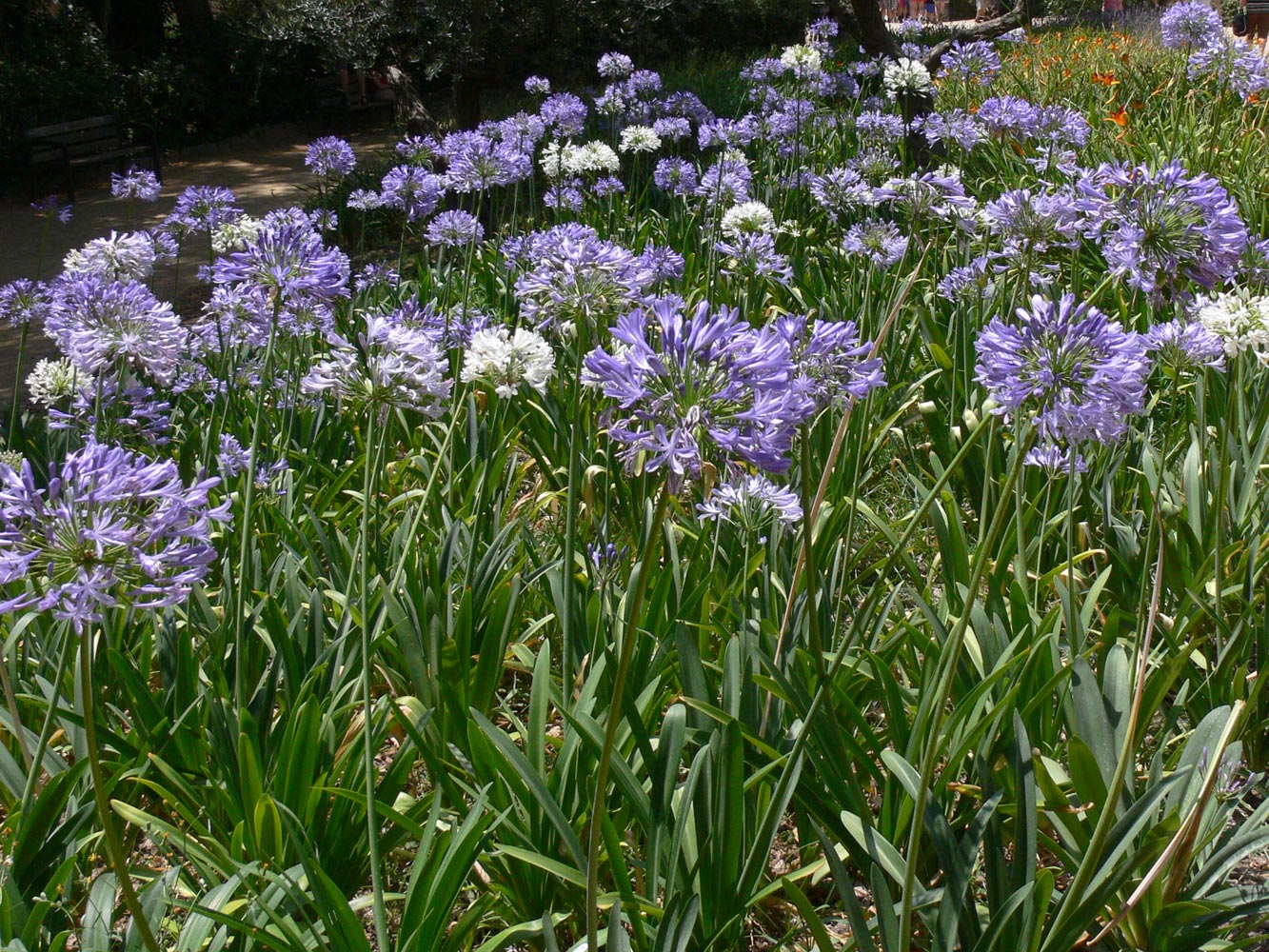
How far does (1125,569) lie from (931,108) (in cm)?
586

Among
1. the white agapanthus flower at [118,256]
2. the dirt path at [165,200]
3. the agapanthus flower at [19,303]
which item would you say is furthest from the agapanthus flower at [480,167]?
the dirt path at [165,200]

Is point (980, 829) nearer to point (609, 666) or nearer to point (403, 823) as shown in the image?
point (609, 666)

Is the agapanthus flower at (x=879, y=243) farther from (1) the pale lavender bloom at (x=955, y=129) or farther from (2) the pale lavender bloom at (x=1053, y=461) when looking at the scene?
(2) the pale lavender bloom at (x=1053, y=461)

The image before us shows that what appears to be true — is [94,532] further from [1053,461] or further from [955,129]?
[955,129]

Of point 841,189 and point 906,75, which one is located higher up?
point 906,75

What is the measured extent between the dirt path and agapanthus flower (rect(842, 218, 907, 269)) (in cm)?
476

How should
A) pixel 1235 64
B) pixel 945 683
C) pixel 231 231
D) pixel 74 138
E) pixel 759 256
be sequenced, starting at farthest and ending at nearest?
pixel 74 138, pixel 1235 64, pixel 231 231, pixel 759 256, pixel 945 683

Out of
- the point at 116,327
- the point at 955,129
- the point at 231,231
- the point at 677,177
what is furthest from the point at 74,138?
the point at 116,327

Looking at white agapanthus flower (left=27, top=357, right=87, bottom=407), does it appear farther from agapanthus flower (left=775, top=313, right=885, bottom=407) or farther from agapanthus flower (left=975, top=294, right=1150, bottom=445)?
agapanthus flower (left=975, top=294, right=1150, bottom=445)

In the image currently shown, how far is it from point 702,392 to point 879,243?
2759 mm

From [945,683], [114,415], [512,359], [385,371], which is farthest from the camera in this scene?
[114,415]

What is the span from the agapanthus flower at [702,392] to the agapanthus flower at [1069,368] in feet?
1.08

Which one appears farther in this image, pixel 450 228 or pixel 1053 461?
pixel 450 228

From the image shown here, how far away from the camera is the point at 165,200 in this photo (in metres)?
12.4
